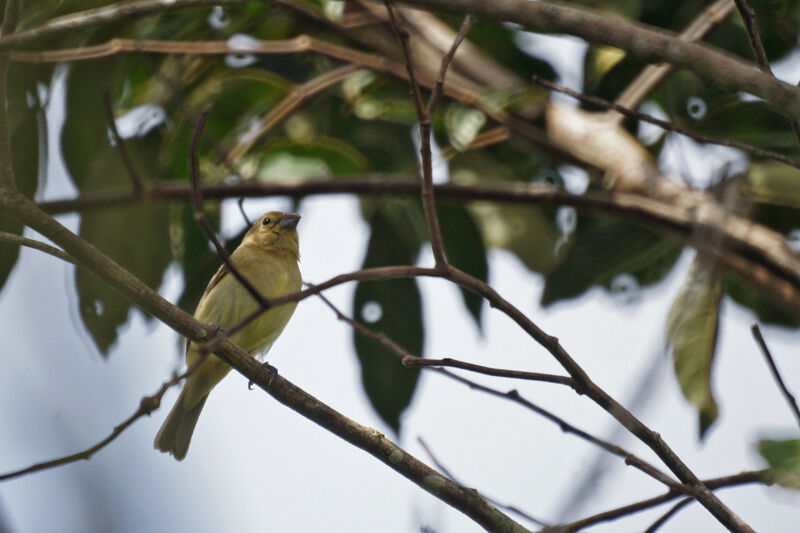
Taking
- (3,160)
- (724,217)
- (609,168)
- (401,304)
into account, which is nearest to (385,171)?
(401,304)

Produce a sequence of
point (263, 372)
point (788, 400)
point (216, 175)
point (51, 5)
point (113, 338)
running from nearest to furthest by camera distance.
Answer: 1. point (788, 400)
2. point (263, 372)
3. point (51, 5)
4. point (113, 338)
5. point (216, 175)

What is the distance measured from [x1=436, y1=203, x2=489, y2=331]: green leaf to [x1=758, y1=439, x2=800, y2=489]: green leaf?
218cm

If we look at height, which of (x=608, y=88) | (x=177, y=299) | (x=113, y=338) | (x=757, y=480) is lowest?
(x=757, y=480)

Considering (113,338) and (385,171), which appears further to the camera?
(385,171)

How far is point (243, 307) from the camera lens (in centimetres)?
492

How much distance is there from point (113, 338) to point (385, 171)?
1.78m

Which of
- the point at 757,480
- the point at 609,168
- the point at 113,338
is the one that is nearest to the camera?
the point at 757,480

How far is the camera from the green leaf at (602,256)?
4527 millimetres

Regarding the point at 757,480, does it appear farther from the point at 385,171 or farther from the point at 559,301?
the point at 385,171

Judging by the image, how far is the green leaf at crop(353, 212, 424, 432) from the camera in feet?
14.9

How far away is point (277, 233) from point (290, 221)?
0.11 m

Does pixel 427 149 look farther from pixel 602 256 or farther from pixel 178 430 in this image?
pixel 178 430

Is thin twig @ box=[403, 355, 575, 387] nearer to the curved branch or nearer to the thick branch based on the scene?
the curved branch

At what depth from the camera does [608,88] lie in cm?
493
